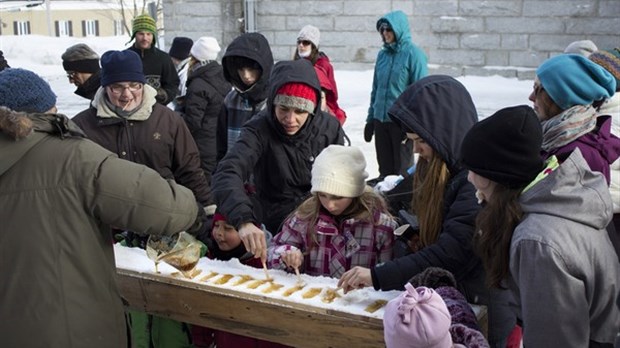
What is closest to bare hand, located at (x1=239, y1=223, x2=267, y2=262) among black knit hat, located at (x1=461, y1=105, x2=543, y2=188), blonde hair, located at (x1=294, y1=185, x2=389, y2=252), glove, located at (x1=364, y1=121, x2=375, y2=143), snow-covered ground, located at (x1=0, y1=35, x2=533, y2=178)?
blonde hair, located at (x1=294, y1=185, x2=389, y2=252)

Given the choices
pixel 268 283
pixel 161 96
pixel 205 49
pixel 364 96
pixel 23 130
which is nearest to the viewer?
pixel 23 130

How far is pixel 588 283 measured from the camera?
1.97 m

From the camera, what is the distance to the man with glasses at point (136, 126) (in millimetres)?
3775

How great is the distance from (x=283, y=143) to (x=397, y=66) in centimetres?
348

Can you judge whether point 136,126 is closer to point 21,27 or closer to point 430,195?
point 430,195

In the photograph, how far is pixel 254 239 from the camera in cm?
272

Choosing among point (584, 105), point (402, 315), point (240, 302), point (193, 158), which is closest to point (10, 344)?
point (240, 302)

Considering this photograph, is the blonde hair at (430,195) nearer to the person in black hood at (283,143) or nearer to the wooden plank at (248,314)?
A: the wooden plank at (248,314)

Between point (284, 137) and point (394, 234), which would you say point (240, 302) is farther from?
Result: point (284, 137)

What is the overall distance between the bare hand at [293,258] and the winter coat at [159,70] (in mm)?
4291

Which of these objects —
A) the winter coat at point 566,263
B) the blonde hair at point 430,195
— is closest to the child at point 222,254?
the blonde hair at point 430,195

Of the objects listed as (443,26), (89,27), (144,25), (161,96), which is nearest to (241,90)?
(161,96)

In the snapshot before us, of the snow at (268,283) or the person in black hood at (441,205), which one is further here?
the snow at (268,283)

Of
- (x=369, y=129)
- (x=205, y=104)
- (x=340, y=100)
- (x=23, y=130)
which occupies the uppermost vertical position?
(x=23, y=130)
